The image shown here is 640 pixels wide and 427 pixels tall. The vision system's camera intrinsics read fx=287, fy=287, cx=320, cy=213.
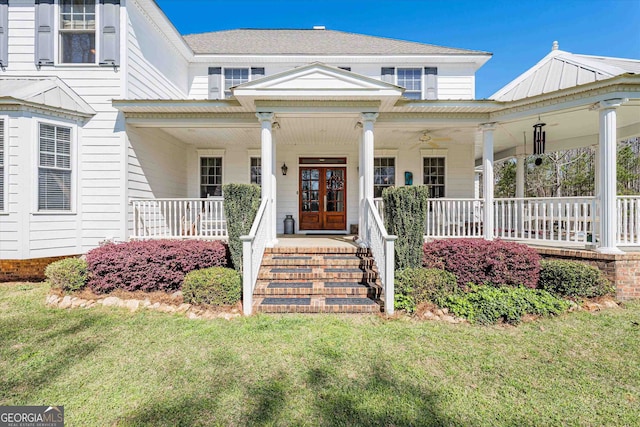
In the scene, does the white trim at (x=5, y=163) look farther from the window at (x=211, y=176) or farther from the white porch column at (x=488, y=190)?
the white porch column at (x=488, y=190)

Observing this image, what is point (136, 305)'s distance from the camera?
498cm

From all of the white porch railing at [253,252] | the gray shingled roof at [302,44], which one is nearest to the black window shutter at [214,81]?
the gray shingled roof at [302,44]

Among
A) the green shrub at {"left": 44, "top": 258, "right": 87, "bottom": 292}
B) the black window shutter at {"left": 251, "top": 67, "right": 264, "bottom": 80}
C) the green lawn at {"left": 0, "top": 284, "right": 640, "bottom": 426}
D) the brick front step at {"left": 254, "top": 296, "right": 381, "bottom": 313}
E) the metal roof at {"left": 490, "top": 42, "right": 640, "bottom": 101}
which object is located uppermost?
the black window shutter at {"left": 251, "top": 67, "right": 264, "bottom": 80}

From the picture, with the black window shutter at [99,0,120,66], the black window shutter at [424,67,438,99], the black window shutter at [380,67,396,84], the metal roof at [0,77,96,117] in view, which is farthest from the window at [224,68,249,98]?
the black window shutter at [424,67,438,99]

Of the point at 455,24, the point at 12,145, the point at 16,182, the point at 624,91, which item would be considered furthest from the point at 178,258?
the point at 455,24

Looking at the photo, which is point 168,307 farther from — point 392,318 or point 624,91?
point 624,91

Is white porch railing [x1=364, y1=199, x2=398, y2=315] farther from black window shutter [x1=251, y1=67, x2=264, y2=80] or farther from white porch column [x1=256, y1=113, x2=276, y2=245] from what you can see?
black window shutter [x1=251, y1=67, x2=264, y2=80]

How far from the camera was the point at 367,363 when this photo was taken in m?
3.26

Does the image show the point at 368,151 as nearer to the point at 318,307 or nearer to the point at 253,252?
the point at 253,252

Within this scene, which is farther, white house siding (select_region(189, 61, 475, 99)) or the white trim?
white house siding (select_region(189, 61, 475, 99))

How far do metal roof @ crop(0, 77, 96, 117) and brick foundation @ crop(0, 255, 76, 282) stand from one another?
335cm

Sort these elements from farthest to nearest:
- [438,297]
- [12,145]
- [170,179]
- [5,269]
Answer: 1. [170,179]
2. [5,269]
3. [12,145]
4. [438,297]

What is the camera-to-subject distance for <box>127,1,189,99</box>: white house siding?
266 inches

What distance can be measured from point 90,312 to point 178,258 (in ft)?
5.05
